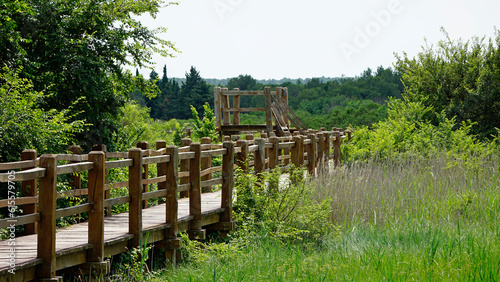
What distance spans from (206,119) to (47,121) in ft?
27.5

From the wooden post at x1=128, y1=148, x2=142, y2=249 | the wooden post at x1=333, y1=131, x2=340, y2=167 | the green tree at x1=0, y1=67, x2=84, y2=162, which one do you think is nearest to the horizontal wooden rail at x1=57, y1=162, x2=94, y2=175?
the wooden post at x1=128, y1=148, x2=142, y2=249

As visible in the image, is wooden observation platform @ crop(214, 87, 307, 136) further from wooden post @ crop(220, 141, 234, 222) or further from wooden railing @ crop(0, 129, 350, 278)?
wooden post @ crop(220, 141, 234, 222)

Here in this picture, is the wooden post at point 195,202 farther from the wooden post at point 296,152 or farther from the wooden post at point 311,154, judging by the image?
the wooden post at point 311,154

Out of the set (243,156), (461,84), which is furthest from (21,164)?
(461,84)

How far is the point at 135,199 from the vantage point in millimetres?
8008

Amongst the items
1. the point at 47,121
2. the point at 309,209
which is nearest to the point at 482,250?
the point at 309,209

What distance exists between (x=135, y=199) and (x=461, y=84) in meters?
20.3

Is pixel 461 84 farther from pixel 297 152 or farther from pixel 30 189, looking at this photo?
pixel 30 189

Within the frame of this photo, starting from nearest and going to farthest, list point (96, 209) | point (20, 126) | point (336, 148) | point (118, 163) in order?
1. point (96, 209)
2. point (118, 163)
3. point (20, 126)
4. point (336, 148)

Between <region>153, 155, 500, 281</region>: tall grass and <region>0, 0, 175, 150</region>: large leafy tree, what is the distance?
7.56 metres

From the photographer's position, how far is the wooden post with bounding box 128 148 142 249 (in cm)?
794

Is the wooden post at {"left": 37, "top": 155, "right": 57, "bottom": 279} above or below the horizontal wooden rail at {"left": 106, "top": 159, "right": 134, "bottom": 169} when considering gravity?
below

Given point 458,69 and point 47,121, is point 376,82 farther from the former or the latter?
point 47,121

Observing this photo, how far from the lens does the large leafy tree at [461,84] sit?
2408 centimetres
